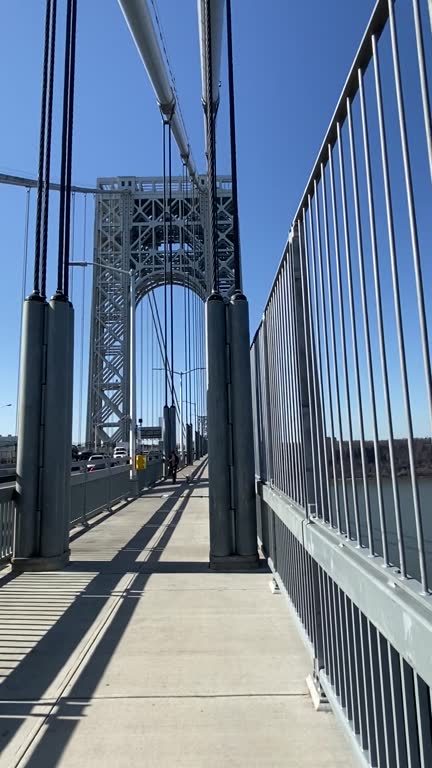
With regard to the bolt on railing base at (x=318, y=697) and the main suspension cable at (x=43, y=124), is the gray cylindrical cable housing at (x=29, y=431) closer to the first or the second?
the main suspension cable at (x=43, y=124)

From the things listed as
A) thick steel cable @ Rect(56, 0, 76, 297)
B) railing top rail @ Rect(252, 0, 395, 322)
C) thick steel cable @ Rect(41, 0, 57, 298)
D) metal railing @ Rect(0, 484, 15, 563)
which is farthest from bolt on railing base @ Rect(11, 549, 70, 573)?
railing top rail @ Rect(252, 0, 395, 322)

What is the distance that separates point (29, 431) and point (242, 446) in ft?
7.55

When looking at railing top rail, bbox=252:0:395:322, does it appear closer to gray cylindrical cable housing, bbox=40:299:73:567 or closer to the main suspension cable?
gray cylindrical cable housing, bbox=40:299:73:567

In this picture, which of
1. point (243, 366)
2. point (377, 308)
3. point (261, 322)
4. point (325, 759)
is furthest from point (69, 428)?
point (377, 308)

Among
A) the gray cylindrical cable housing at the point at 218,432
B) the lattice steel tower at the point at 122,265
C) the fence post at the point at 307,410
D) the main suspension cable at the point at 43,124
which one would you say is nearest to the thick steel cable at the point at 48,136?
the main suspension cable at the point at 43,124

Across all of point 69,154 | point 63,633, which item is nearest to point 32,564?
point 63,633

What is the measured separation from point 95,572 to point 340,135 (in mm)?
4692

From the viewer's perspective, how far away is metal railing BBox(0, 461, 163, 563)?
17.9 ft

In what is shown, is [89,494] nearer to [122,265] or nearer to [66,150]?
[66,150]

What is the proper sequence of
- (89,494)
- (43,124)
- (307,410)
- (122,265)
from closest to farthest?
(307,410) < (43,124) < (89,494) < (122,265)

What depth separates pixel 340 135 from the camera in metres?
2.06

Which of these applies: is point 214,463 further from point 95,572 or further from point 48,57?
point 48,57

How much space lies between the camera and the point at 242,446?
551cm

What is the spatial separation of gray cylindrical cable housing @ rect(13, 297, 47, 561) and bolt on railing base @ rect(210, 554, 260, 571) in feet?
6.15
